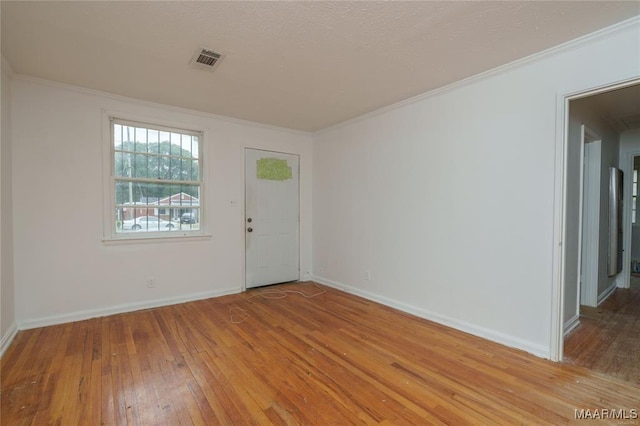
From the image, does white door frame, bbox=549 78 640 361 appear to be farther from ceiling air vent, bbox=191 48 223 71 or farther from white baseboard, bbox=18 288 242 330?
white baseboard, bbox=18 288 242 330

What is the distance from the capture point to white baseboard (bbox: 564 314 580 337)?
9.44ft

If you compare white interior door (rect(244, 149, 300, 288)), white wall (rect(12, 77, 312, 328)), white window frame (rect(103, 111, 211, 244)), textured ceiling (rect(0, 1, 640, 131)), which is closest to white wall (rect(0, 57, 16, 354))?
white wall (rect(12, 77, 312, 328))

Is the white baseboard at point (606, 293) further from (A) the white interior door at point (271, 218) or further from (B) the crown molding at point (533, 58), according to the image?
(A) the white interior door at point (271, 218)

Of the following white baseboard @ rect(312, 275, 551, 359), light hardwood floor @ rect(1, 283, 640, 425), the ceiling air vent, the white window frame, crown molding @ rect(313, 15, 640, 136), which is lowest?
light hardwood floor @ rect(1, 283, 640, 425)

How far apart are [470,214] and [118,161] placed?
160 inches

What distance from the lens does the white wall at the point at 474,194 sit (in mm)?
2424

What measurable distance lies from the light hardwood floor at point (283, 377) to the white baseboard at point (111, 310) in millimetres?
106

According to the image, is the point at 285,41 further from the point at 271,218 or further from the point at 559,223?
the point at 271,218

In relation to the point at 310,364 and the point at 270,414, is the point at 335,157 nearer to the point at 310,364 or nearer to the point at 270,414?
the point at 310,364

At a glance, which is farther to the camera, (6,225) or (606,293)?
(606,293)

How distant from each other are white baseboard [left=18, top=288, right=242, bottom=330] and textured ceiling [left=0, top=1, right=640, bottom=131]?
8.19 feet

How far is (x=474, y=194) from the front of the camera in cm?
293

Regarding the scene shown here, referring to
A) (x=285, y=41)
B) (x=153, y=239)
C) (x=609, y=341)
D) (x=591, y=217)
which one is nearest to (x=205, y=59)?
(x=285, y=41)

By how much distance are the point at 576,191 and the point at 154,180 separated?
475 centimetres
